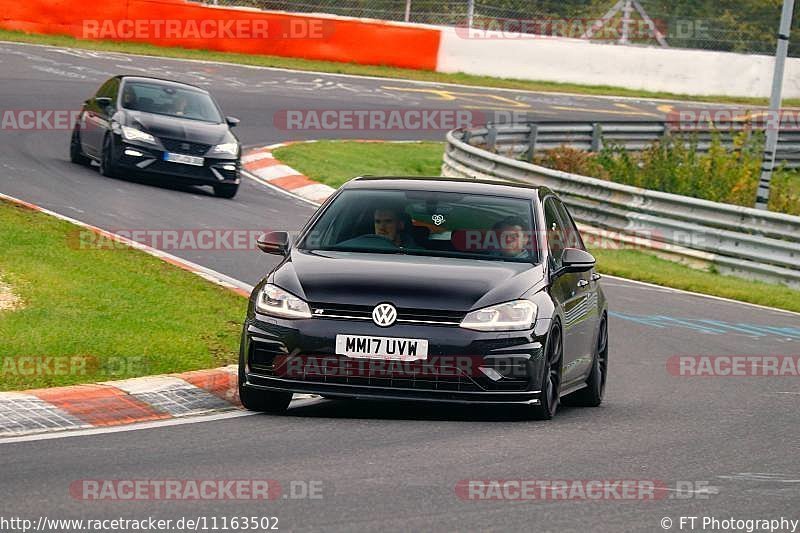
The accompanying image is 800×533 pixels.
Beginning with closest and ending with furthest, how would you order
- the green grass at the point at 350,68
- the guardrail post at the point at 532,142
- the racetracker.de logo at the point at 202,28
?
the guardrail post at the point at 532,142 < the green grass at the point at 350,68 < the racetracker.de logo at the point at 202,28

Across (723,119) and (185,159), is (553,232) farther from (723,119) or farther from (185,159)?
(723,119)

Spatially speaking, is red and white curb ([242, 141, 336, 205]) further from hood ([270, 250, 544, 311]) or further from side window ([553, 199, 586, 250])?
hood ([270, 250, 544, 311])

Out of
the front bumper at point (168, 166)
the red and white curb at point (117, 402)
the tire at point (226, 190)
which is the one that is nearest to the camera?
the red and white curb at point (117, 402)

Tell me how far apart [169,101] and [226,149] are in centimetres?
142

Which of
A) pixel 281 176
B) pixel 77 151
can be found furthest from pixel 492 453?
pixel 281 176

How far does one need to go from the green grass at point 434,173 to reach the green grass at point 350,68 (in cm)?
800

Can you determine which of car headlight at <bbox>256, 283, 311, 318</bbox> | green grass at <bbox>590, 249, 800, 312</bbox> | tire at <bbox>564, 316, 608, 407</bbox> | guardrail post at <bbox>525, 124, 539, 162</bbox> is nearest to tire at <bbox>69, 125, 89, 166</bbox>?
green grass at <bbox>590, 249, 800, 312</bbox>

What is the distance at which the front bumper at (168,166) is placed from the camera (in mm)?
23328

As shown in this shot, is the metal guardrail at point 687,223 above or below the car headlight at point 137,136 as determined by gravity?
below

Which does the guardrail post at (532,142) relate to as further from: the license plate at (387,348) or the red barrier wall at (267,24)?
the license plate at (387,348)

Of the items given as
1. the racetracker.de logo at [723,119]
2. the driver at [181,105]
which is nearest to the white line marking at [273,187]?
the driver at [181,105]

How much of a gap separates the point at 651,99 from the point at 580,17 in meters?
3.12

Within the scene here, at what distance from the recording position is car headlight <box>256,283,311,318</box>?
958 cm

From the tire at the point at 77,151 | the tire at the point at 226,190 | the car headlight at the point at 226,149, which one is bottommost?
the tire at the point at 226,190
